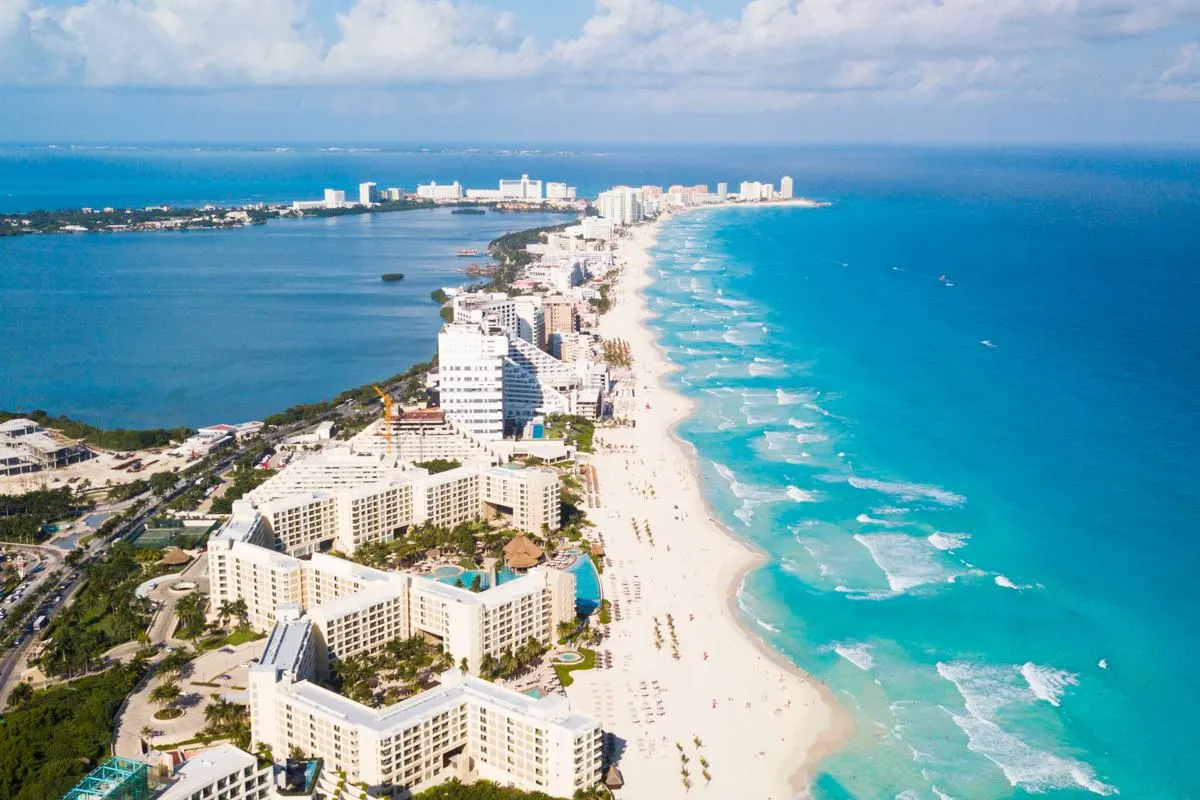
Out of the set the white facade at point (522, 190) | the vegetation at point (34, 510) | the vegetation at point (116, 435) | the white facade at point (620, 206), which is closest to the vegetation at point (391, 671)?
the vegetation at point (34, 510)

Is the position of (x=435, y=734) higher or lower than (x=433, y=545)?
higher

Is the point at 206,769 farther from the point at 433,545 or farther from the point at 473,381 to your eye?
the point at 473,381

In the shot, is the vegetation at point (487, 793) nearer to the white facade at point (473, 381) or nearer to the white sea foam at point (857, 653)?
the white sea foam at point (857, 653)

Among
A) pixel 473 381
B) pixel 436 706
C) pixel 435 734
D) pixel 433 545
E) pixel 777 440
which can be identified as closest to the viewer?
pixel 435 734

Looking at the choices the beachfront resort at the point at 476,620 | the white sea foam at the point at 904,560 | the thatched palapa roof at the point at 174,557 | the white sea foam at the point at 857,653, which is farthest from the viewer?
the thatched palapa roof at the point at 174,557

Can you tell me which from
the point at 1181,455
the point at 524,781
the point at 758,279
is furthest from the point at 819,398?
the point at 758,279

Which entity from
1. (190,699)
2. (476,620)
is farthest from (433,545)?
(190,699)
